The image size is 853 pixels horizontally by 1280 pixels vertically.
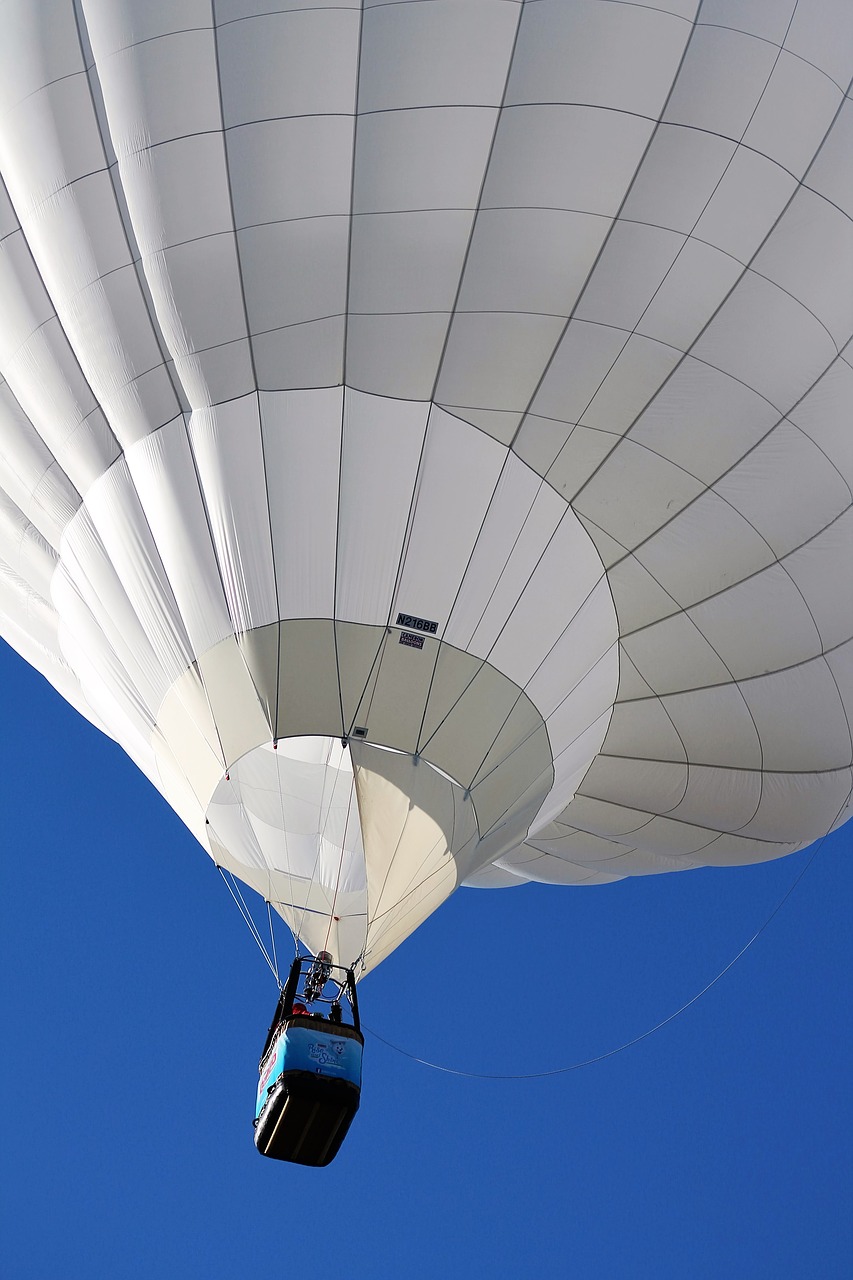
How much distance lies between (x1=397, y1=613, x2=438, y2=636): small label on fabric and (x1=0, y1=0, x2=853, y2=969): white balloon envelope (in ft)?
0.08

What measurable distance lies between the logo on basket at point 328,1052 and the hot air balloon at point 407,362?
740 mm

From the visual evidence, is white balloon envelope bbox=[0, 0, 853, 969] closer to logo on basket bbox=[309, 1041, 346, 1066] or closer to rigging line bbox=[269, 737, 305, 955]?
rigging line bbox=[269, 737, 305, 955]

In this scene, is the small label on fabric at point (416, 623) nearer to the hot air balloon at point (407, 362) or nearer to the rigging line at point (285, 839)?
the hot air balloon at point (407, 362)

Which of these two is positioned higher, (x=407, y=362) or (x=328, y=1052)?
(x=407, y=362)

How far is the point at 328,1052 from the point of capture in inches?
215

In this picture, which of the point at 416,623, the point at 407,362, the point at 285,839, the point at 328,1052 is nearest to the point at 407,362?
the point at 407,362

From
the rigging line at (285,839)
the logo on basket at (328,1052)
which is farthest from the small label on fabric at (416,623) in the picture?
the logo on basket at (328,1052)

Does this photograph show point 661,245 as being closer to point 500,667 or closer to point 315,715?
point 500,667

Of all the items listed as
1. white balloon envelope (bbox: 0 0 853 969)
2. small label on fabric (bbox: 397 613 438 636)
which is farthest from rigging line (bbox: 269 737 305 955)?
small label on fabric (bbox: 397 613 438 636)

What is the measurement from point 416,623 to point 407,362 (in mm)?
1086

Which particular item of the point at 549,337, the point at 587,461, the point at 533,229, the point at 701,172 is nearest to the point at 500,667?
the point at 587,461

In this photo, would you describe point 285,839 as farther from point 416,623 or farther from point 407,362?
point 407,362

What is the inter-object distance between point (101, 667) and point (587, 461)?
2.40 m

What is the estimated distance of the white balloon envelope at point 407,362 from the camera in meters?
5.59
